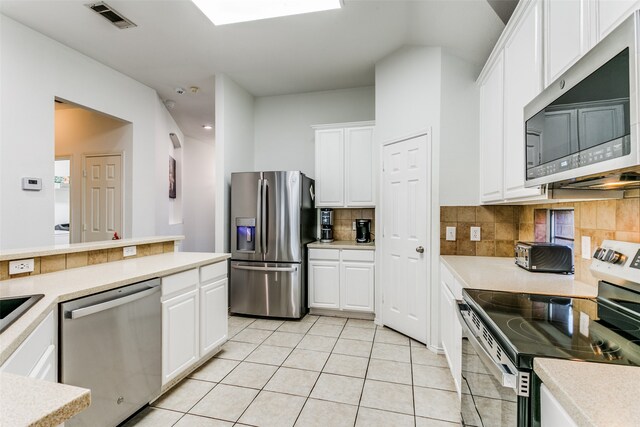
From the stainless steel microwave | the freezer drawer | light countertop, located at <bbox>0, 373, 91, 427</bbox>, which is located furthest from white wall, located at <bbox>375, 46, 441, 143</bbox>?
light countertop, located at <bbox>0, 373, 91, 427</bbox>

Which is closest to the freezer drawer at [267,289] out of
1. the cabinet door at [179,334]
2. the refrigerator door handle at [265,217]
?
the refrigerator door handle at [265,217]

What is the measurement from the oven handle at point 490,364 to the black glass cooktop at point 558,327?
0.18ft

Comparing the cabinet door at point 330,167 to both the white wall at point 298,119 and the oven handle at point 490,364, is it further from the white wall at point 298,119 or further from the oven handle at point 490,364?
the oven handle at point 490,364

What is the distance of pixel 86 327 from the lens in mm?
1493

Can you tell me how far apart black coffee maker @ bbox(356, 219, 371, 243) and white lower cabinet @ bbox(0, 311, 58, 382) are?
3.02 m

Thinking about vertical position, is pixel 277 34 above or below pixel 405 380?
above

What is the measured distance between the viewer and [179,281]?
213 centimetres

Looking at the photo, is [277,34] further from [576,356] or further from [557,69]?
[576,356]

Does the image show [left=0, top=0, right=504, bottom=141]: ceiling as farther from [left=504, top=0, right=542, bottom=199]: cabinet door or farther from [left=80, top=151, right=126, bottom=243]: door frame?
[left=80, top=151, right=126, bottom=243]: door frame

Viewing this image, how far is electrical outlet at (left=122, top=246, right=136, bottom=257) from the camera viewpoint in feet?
7.71

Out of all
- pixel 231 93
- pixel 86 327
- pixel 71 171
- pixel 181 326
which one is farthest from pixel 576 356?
pixel 71 171

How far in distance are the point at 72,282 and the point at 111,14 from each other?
232 cm

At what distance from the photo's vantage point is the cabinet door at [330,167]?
12.6 ft

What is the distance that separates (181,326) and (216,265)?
0.57 metres
